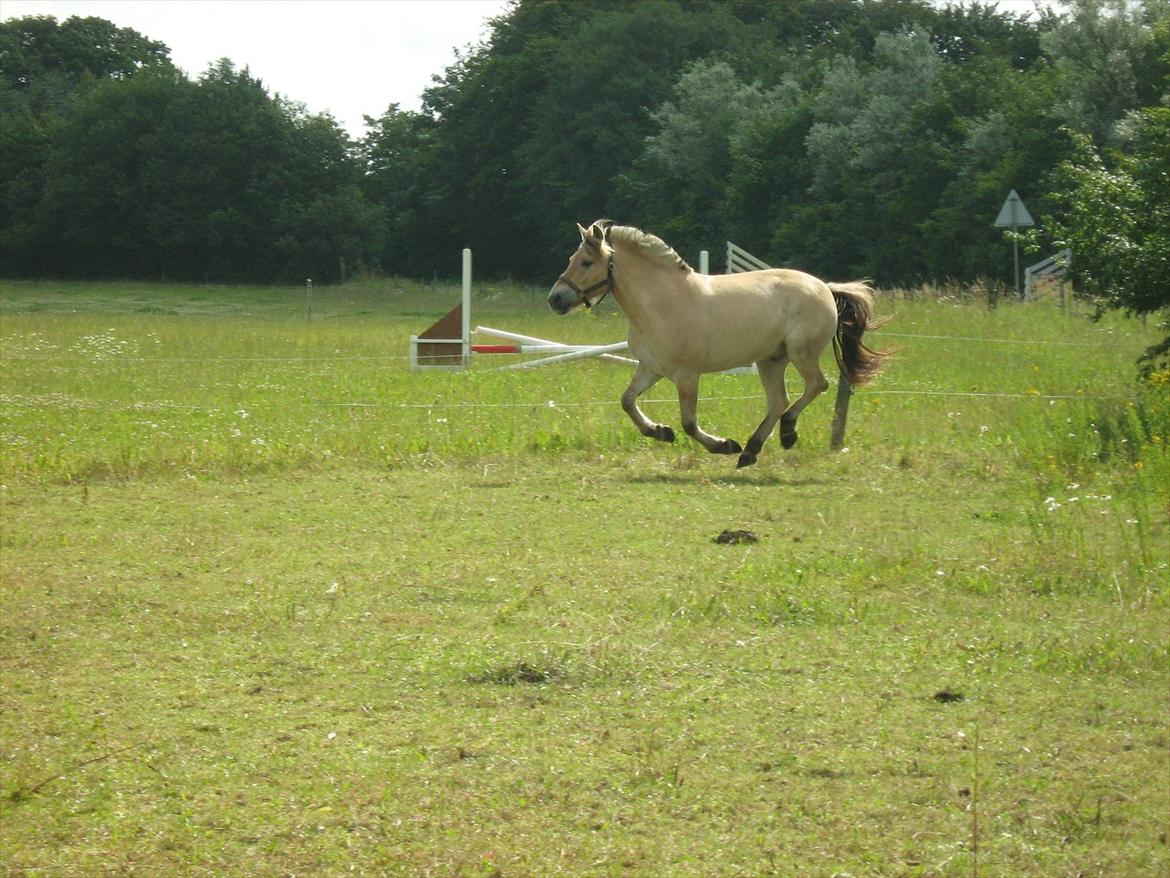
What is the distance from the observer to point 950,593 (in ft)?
24.1

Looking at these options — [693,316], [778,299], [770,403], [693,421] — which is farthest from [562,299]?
[770,403]

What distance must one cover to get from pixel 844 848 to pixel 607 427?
8956 mm

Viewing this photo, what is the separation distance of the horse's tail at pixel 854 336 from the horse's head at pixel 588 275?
2.25 metres

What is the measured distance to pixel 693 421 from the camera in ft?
37.6

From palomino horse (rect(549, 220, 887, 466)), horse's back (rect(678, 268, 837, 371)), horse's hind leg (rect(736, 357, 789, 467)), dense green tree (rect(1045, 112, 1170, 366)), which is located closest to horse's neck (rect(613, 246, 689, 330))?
palomino horse (rect(549, 220, 887, 466))

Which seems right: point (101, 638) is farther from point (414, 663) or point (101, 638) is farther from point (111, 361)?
point (111, 361)

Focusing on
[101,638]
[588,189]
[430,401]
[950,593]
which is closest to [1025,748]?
[950,593]

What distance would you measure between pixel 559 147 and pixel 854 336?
45.7 meters

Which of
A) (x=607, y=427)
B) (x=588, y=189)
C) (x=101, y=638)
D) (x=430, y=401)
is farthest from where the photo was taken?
(x=588, y=189)

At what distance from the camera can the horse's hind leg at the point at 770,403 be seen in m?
11.7

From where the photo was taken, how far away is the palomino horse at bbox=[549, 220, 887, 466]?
11180mm

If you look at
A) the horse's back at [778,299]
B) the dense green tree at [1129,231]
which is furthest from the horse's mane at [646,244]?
the dense green tree at [1129,231]

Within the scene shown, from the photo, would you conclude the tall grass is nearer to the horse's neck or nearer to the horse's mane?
the horse's neck

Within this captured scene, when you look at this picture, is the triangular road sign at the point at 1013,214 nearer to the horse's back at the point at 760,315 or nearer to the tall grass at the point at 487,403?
the tall grass at the point at 487,403
